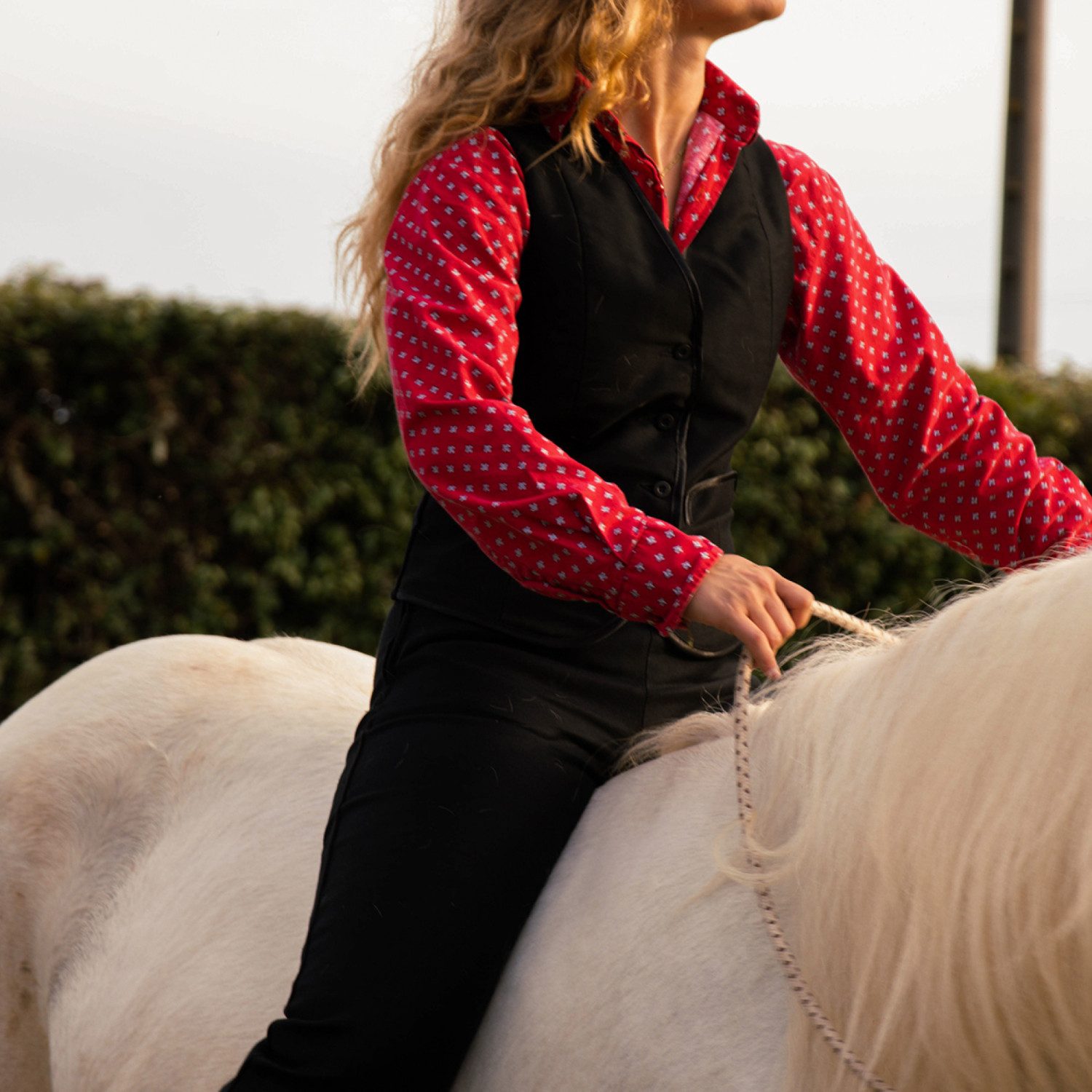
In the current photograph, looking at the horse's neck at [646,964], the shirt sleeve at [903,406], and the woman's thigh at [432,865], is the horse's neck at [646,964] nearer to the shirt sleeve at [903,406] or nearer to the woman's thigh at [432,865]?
the woman's thigh at [432,865]

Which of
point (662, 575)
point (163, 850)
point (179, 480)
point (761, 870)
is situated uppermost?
point (662, 575)

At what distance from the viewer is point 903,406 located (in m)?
1.87

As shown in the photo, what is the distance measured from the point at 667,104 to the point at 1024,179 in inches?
268

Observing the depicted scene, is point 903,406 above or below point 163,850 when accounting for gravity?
above

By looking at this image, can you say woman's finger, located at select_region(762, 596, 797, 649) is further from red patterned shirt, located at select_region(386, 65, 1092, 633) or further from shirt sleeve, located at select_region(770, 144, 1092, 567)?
shirt sleeve, located at select_region(770, 144, 1092, 567)

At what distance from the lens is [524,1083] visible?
4.58 feet

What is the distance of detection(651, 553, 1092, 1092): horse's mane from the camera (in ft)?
3.18

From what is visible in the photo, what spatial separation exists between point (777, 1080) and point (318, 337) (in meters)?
4.58

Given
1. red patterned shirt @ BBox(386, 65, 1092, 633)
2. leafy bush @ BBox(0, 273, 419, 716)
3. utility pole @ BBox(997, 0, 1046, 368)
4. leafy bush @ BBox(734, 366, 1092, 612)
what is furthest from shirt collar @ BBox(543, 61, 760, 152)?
→ utility pole @ BBox(997, 0, 1046, 368)

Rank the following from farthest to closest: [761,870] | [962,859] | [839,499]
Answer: [839,499], [761,870], [962,859]

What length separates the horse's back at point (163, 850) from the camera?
1.83m

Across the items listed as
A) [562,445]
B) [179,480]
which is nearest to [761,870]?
[562,445]

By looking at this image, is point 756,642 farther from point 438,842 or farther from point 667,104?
point 667,104

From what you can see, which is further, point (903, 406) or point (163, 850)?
point (163, 850)
